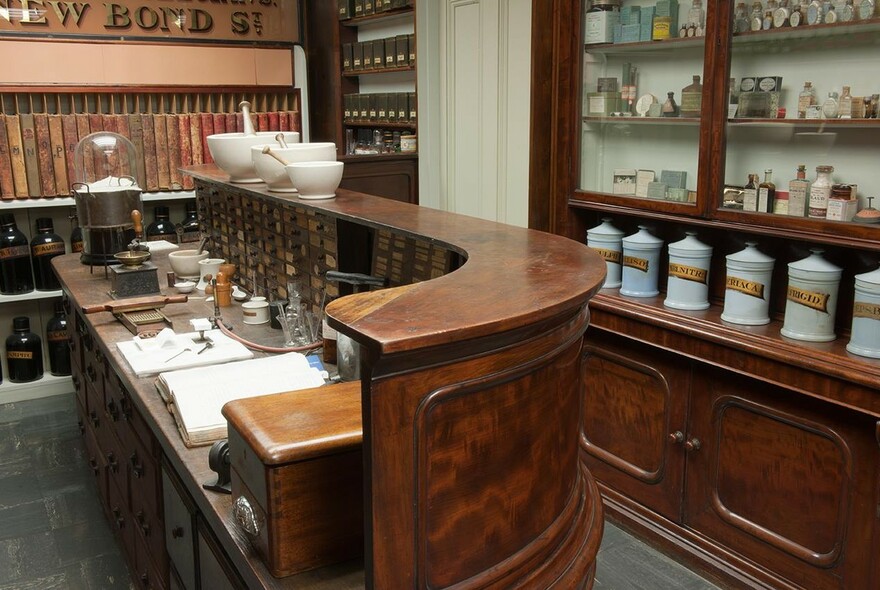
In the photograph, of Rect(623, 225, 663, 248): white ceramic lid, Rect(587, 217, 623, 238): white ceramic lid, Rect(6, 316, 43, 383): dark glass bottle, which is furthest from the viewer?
Rect(6, 316, 43, 383): dark glass bottle

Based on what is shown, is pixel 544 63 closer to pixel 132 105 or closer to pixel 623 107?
pixel 623 107

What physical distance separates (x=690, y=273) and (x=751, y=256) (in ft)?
0.82

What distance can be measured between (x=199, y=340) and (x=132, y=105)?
2916 mm

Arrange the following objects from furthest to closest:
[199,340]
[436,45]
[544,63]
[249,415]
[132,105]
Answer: [132,105] < [436,45] < [544,63] < [199,340] < [249,415]

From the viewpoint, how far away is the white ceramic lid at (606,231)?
128 inches

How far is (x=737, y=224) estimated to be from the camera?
2.74m

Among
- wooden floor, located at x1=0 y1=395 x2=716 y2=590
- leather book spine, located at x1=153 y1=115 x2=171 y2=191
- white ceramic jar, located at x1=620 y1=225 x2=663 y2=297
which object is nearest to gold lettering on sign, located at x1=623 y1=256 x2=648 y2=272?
white ceramic jar, located at x1=620 y1=225 x2=663 y2=297

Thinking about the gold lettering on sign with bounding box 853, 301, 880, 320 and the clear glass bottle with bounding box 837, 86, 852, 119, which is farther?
the clear glass bottle with bounding box 837, 86, 852, 119

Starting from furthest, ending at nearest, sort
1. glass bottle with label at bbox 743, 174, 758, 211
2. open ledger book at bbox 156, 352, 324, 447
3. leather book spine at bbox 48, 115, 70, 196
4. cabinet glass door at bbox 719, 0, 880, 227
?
leather book spine at bbox 48, 115, 70, 196 < glass bottle with label at bbox 743, 174, 758, 211 < cabinet glass door at bbox 719, 0, 880, 227 < open ledger book at bbox 156, 352, 324, 447

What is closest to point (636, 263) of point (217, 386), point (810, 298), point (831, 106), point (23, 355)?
point (810, 298)

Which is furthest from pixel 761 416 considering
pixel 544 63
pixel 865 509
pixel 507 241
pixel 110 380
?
pixel 110 380

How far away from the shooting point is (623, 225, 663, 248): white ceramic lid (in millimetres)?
3076

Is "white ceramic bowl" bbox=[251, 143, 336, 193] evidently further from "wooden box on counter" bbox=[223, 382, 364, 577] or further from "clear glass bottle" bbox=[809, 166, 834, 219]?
"clear glass bottle" bbox=[809, 166, 834, 219]

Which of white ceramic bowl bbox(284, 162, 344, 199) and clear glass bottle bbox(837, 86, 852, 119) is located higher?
clear glass bottle bbox(837, 86, 852, 119)
